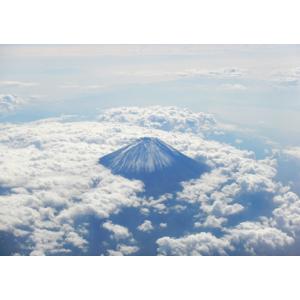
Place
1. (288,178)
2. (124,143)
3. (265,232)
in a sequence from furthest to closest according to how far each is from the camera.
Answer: (124,143) → (288,178) → (265,232)

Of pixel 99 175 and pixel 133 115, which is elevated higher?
pixel 133 115

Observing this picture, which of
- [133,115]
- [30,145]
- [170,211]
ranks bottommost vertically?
[170,211]

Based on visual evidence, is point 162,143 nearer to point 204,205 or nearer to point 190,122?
point 190,122

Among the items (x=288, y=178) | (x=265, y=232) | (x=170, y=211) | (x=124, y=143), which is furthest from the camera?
(x=124, y=143)

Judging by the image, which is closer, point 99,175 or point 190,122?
point 99,175

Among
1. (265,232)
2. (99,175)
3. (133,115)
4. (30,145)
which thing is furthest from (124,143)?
(265,232)

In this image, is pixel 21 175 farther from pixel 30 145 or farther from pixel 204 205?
pixel 204 205

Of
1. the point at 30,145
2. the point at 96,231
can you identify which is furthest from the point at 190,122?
the point at 96,231
